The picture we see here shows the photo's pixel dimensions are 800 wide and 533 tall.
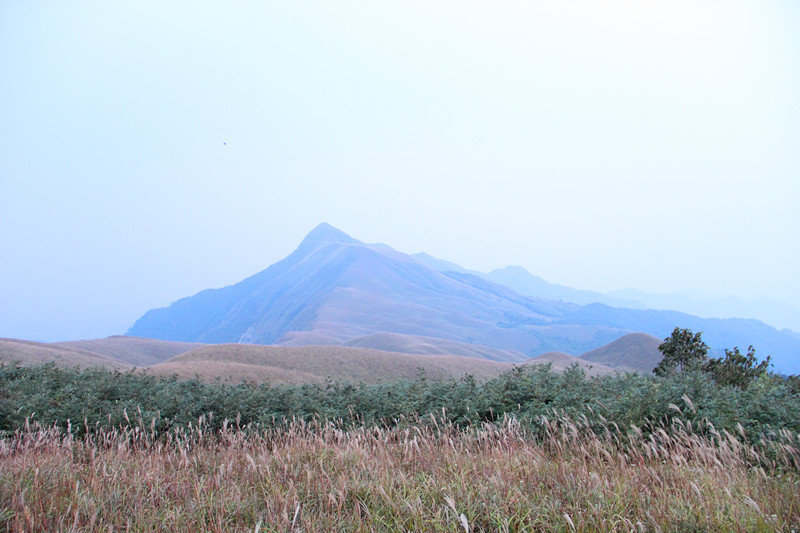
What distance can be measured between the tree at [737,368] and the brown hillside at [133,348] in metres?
56.5

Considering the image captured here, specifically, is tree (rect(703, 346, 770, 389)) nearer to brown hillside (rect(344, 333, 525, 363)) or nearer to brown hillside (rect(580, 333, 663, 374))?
brown hillside (rect(580, 333, 663, 374))

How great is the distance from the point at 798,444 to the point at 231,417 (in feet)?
28.3

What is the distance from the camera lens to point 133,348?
68.1 meters

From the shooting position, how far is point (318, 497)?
13.9 feet

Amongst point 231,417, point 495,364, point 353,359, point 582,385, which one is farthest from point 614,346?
point 231,417

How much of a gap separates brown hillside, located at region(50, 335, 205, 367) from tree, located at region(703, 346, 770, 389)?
5647 centimetres

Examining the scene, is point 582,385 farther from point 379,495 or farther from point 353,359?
point 353,359

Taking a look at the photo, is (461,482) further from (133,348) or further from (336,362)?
(133,348)

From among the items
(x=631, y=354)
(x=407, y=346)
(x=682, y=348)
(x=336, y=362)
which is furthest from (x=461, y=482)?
(x=407, y=346)

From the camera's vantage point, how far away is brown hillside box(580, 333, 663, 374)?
174 ft

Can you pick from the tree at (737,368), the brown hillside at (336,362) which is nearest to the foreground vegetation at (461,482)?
the tree at (737,368)

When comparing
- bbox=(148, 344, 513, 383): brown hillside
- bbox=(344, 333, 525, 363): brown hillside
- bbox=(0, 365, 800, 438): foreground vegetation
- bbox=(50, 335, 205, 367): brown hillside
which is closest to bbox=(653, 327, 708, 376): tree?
bbox=(0, 365, 800, 438): foreground vegetation

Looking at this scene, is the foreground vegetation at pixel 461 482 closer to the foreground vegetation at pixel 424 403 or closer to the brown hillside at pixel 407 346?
the foreground vegetation at pixel 424 403

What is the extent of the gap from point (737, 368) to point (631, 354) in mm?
42672
